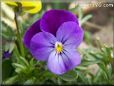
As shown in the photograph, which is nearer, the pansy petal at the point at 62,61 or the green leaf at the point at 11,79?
the pansy petal at the point at 62,61

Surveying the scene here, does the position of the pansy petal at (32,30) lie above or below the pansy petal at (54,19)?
below

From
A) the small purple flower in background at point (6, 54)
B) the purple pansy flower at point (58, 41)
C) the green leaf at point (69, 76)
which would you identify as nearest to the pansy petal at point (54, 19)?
the purple pansy flower at point (58, 41)

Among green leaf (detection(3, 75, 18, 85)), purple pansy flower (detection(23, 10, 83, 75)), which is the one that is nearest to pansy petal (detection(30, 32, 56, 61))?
purple pansy flower (detection(23, 10, 83, 75))

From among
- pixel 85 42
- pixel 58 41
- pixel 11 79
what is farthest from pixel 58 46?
pixel 85 42

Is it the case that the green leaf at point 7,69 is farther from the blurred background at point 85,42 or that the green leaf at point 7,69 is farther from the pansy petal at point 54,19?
the pansy petal at point 54,19

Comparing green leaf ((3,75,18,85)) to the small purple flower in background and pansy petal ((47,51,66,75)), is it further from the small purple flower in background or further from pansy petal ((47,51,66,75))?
pansy petal ((47,51,66,75))

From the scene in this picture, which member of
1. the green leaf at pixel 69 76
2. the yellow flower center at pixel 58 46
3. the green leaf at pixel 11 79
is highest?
the yellow flower center at pixel 58 46

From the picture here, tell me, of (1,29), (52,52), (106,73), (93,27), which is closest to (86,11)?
(93,27)
